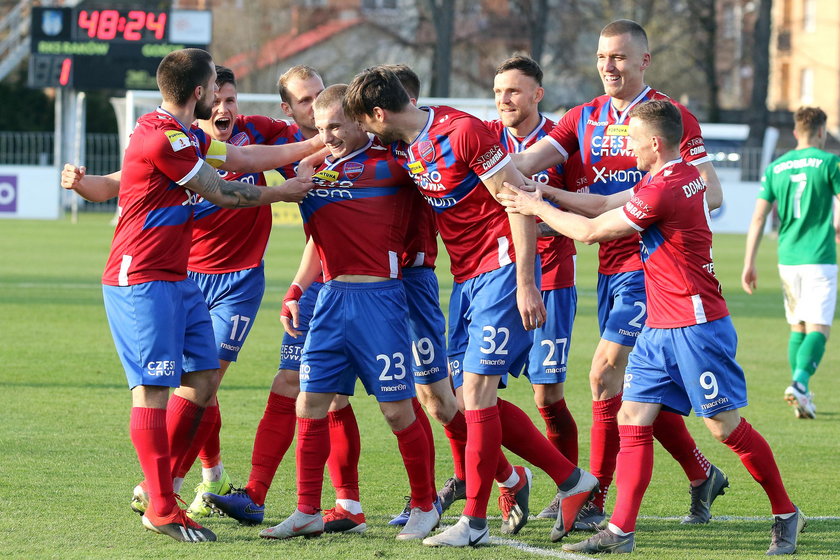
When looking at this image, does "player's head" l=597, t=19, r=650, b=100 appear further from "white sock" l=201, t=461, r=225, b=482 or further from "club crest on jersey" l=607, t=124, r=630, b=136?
"white sock" l=201, t=461, r=225, b=482

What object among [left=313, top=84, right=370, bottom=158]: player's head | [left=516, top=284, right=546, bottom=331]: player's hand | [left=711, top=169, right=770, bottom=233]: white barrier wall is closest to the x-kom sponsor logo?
[left=711, top=169, right=770, bottom=233]: white barrier wall

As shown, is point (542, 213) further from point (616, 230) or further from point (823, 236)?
point (823, 236)

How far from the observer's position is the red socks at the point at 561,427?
6.60 meters

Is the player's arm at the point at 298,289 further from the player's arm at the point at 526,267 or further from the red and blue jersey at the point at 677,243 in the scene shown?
the red and blue jersey at the point at 677,243

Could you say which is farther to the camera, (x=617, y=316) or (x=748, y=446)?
(x=617, y=316)

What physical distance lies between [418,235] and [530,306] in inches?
31.4

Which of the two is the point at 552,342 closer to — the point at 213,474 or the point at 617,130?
the point at 617,130

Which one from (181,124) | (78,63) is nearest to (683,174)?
(181,124)

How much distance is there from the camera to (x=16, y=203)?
114ft

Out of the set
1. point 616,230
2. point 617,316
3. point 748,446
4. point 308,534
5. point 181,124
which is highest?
point 181,124

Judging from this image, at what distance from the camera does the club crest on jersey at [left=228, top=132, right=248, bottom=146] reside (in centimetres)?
681

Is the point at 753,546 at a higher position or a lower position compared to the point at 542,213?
lower

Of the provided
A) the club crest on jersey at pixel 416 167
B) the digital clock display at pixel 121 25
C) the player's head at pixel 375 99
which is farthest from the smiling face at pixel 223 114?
the digital clock display at pixel 121 25

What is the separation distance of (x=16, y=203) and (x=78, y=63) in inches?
166
